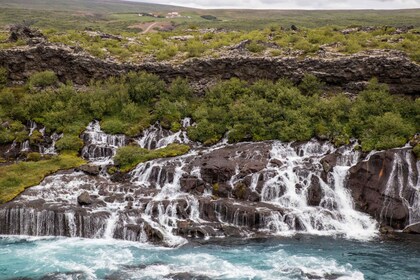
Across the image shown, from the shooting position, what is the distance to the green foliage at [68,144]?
159 ft

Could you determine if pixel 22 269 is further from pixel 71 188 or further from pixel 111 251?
pixel 71 188

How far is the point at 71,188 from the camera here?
4028 cm

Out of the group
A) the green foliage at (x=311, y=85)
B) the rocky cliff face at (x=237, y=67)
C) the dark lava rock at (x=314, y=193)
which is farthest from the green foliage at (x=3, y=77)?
the dark lava rock at (x=314, y=193)

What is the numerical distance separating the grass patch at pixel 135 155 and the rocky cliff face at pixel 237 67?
47.2 ft

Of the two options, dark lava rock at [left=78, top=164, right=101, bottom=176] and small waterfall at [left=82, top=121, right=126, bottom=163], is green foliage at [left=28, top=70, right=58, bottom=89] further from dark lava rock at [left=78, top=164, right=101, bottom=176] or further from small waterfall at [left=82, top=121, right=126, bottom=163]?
dark lava rock at [left=78, top=164, right=101, bottom=176]

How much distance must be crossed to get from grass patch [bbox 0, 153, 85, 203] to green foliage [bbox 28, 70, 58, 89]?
14.6 m

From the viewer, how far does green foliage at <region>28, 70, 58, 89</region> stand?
57.5 meters

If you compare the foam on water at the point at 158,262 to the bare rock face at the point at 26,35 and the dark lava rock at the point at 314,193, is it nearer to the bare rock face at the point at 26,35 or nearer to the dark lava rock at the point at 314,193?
the dark lava rock at the point at 314,193

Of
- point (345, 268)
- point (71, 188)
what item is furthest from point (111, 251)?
point (345, 268)

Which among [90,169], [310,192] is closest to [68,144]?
[90,169]

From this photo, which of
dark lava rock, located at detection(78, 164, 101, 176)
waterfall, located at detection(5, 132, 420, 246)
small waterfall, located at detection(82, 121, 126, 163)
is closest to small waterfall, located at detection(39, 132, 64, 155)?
small waterfall, located at detection(82, 121, 126, 163)

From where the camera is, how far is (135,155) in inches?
1751

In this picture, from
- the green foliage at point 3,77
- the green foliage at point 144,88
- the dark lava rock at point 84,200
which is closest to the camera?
the dark lava rock at point 84,200

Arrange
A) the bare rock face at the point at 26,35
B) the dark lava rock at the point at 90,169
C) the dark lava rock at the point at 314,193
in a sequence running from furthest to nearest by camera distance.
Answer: the bare rock face at the point at 26,35, the dark lava rock at the point at 90,169, the dark lava rock at the point at 314,193
